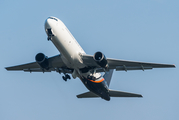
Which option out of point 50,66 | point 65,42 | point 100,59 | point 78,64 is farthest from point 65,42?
point 50,66

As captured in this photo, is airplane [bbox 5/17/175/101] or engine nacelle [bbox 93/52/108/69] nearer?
airplane [bbox 5/17/175/101]

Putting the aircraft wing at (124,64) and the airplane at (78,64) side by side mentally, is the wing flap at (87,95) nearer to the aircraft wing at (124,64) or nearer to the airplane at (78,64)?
the airplane at (78,64)

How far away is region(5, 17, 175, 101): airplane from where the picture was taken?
2594 cm

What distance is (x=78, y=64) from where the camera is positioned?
27.8m

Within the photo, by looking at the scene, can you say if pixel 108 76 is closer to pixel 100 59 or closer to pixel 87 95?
pixel 87 95

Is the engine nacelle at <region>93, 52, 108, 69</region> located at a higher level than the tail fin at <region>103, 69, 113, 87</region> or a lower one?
higher

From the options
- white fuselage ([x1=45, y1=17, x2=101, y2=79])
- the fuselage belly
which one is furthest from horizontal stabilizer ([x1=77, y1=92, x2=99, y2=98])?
white fuselage ([x1=45, y1=17, x2=101, y2=79])

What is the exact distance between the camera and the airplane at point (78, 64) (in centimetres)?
2594

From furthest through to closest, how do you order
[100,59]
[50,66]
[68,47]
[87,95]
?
[87,95], [50,66], [100,59], [68,47]

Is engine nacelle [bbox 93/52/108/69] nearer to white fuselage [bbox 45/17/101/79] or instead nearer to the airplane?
the airplane

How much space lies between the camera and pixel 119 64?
28891 mm

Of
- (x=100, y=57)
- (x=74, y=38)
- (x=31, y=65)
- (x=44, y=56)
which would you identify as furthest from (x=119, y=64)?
(x=31, y=65)

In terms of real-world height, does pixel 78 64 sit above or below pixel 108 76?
above

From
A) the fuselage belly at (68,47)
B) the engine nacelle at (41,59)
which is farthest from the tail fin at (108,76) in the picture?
the engine nacelle at (41,59)
